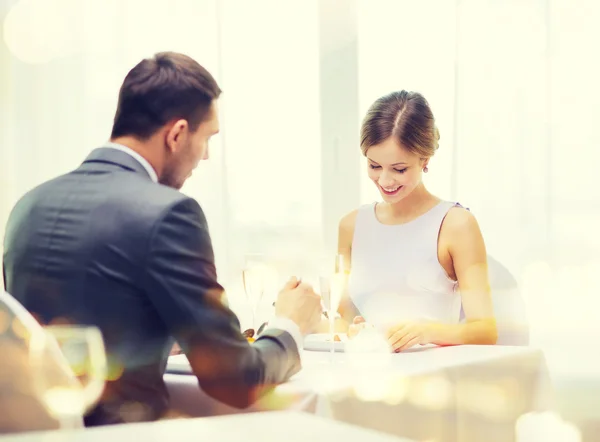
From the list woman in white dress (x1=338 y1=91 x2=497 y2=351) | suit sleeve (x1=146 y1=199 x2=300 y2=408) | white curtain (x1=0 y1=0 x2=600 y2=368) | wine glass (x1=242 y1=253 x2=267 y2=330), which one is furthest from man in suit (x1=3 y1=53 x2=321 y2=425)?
woman in white dress (x1=338 y1=91 x2=497 y2=351)

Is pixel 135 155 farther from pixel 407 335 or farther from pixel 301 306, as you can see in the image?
pixel 407 335

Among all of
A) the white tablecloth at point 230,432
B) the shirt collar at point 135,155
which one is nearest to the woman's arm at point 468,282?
the shirt collar at point 135,155

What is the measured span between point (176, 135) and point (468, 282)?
115 centimetres

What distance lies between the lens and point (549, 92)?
276cm

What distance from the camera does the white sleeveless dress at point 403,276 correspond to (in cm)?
258

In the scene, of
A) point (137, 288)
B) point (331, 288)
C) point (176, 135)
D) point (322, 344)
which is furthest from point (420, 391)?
point (176, 135)

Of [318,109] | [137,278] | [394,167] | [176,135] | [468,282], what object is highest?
[318,109]

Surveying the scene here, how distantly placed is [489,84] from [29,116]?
2.37 meters

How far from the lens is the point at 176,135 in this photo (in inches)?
64.7

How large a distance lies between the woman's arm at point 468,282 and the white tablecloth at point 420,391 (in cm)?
9

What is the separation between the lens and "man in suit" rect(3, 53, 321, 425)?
140cm

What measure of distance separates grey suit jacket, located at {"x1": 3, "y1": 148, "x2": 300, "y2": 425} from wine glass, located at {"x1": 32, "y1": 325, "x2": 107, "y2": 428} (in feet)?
0.59

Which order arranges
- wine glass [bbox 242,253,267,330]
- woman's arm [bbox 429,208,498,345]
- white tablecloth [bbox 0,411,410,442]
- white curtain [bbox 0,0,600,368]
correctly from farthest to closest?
white curtain [bbox 0,0,600,368]
woman's arm [bbox 429,208,498,345]
wine glass [bbox 242,253,267,330]
white tablecloth [bbox 0,411,410,442]

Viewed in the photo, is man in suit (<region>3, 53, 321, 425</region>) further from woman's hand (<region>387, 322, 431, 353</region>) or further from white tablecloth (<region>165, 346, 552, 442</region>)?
woman's hand (<region>387, 322, 431, 353</region>)
